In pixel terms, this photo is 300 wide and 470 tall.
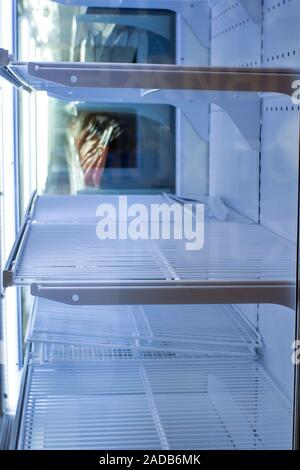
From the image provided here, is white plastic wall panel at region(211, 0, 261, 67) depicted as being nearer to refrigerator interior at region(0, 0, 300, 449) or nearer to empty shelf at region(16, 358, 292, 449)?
refrigerator interior at region(0, 0, 300, 449)

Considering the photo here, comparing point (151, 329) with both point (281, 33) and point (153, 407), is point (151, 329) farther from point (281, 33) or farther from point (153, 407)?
point (281, 33)

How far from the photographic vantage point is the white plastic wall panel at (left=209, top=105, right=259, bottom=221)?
1.90 metres

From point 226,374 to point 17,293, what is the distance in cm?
81

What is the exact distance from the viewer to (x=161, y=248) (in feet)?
5.65

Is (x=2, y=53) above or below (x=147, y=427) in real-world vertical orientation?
above

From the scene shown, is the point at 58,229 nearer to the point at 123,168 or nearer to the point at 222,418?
the point at 123,168

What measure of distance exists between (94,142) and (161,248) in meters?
0.59

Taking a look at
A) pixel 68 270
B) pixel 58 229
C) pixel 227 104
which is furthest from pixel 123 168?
pixel 68 270

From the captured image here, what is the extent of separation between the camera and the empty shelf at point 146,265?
4.44 ft

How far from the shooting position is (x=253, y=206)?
1.90 metres

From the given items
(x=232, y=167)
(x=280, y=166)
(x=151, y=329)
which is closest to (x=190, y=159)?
(x=232, y=167)

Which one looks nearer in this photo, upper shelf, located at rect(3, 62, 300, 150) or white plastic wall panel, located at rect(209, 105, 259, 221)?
upper shelf, located at rect(3, 62, 300, 150)

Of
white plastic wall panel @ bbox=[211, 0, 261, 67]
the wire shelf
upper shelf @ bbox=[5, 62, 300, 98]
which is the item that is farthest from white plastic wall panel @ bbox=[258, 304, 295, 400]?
white plastic wall panel @ bbox=[211, 0, 261, 67]

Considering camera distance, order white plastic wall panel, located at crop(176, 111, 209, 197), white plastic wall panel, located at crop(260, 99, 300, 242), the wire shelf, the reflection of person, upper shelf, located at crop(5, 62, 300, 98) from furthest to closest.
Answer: white plastic wall panel, located at crop(176, 111, 209, 197)
the reflection of person
white plastic wall panel, located at crop(260, 99, 300, 242)
the wire shelf
upper shelf, located at crop(5, 62, 300, 98)
